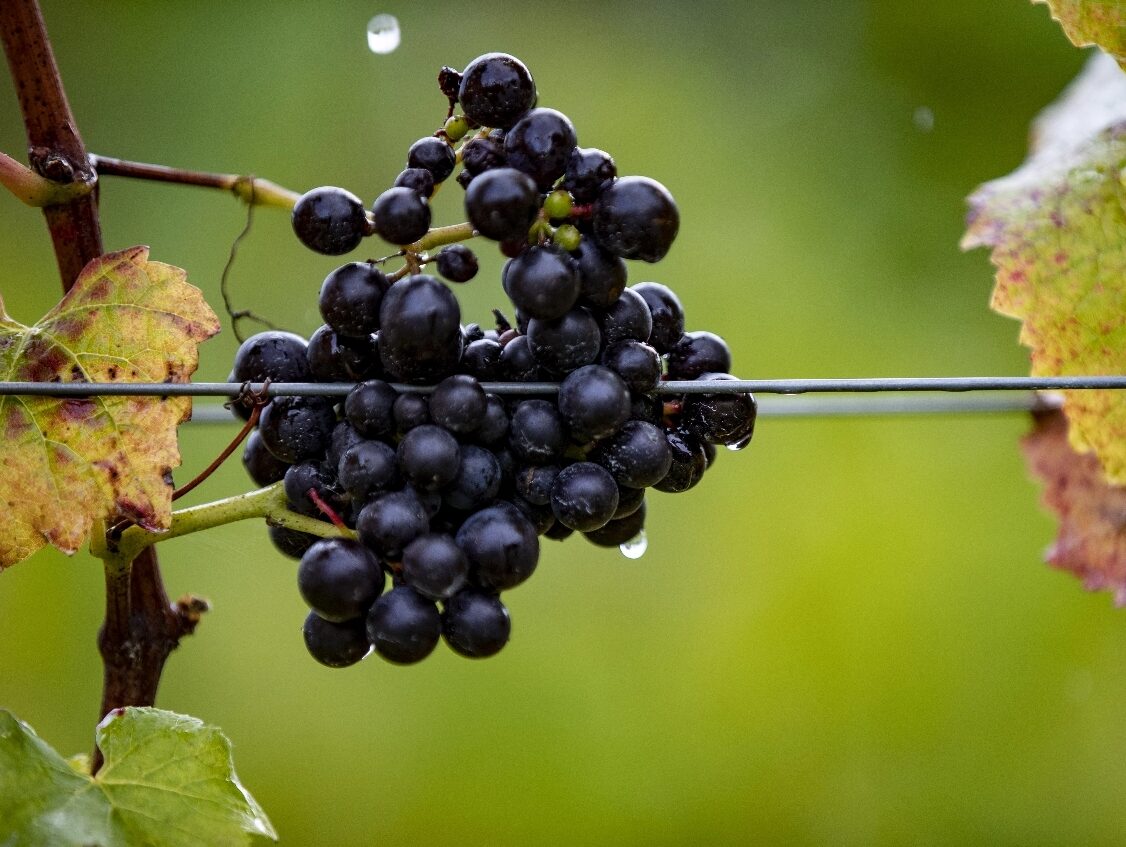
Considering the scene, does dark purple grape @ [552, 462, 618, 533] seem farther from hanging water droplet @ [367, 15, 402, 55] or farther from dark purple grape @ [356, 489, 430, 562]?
hanging water droplet @ [367, 15, 402, 55]

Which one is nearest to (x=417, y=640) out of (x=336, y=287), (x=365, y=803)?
(x=336, y=287)

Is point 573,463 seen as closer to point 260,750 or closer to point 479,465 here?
point 479,465

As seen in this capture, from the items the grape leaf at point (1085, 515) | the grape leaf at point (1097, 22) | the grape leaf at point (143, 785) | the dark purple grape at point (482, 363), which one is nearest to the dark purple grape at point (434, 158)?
the dark purple grape at point (482, 363)

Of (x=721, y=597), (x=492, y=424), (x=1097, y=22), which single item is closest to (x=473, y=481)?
(x=492, y=424)

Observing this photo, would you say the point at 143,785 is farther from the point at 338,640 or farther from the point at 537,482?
the point at 537,482

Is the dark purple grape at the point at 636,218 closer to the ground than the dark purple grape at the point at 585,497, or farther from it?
farther from it

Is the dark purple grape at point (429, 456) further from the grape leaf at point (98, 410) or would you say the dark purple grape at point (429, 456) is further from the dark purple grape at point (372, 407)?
the grape leaf at point (98, 410)

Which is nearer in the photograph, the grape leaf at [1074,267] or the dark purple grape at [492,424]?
the dark purple grape at [492,424]
